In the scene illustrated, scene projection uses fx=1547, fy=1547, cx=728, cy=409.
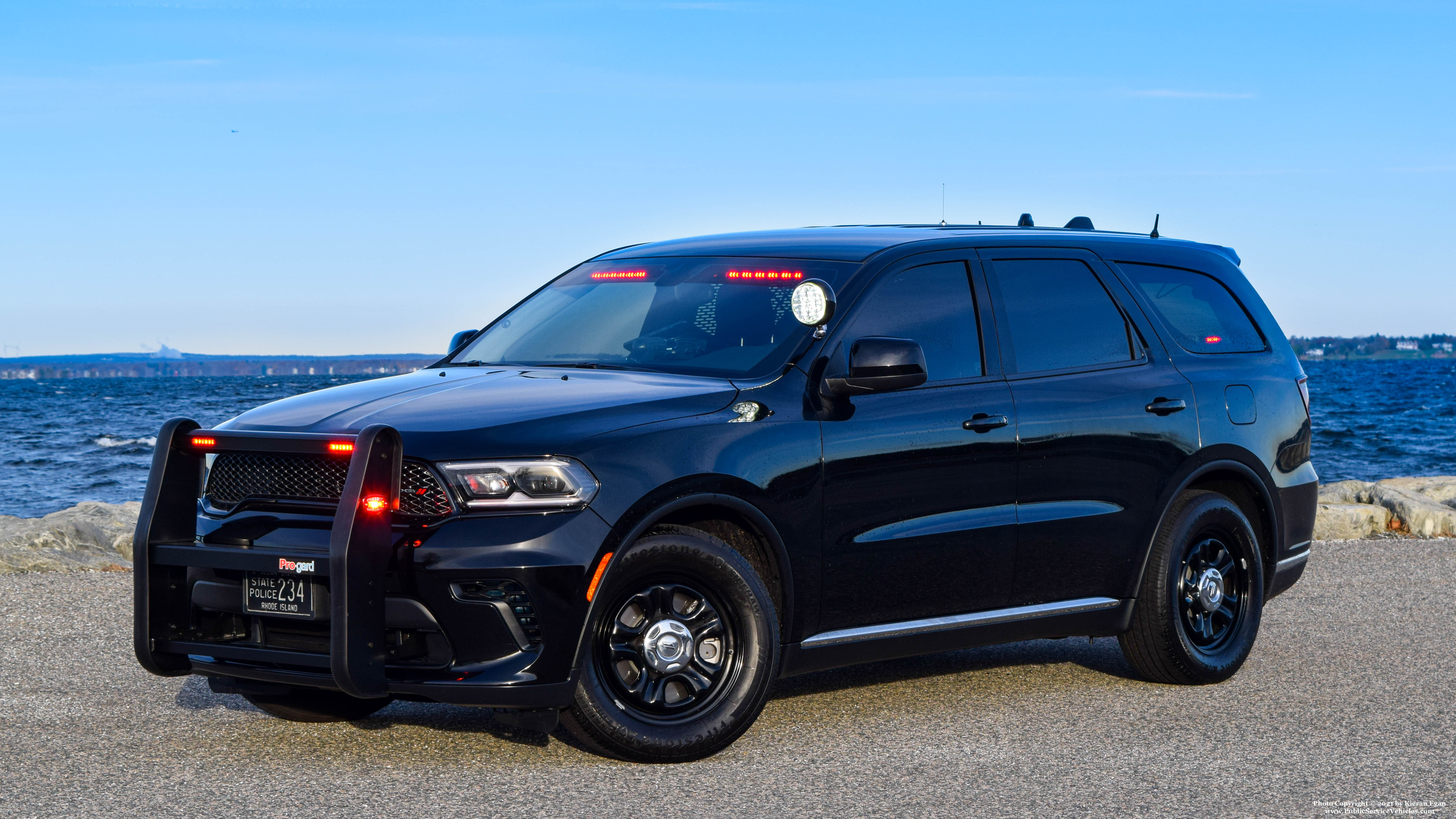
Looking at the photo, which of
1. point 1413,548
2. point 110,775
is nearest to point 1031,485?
point 110,775

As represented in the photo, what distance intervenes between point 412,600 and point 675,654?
3.15 ft

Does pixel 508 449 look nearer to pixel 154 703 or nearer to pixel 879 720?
pixel 879 720

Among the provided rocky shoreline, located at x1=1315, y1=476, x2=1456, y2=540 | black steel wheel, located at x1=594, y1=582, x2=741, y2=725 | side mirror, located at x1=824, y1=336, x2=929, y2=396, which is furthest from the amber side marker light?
rocky shoreline, located at x1=1315, y1=476, x2=1456, y2=540

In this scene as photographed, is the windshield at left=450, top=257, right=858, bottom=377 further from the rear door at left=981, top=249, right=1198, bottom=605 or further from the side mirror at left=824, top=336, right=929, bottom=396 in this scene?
the rear door at left=981, top=249, right=1198, bottom=605

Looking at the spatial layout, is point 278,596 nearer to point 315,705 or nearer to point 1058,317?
point 315,705

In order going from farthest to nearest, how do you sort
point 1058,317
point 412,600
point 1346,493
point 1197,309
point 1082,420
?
point 1346,493 → point 1197,309 → point 1058,317 → point 1082,420 → point 412,600

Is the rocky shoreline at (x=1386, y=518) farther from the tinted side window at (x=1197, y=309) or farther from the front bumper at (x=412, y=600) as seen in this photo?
the front bumper at (x=412, y=600)

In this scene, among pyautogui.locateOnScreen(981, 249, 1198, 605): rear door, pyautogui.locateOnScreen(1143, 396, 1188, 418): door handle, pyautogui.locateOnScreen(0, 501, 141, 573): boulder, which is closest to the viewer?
pyautogui.locateOnScreen(981, 249, 1198, 605): rear door

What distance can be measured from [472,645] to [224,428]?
123 cm

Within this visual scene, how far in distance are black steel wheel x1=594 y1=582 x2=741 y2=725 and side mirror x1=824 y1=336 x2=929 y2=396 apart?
0.95 metres

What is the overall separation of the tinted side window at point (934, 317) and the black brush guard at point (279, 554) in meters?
2.05

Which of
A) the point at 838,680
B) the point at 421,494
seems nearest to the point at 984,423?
the point at 838,680

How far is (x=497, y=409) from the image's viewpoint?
5.23m

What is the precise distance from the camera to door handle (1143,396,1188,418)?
6879 millimetres
